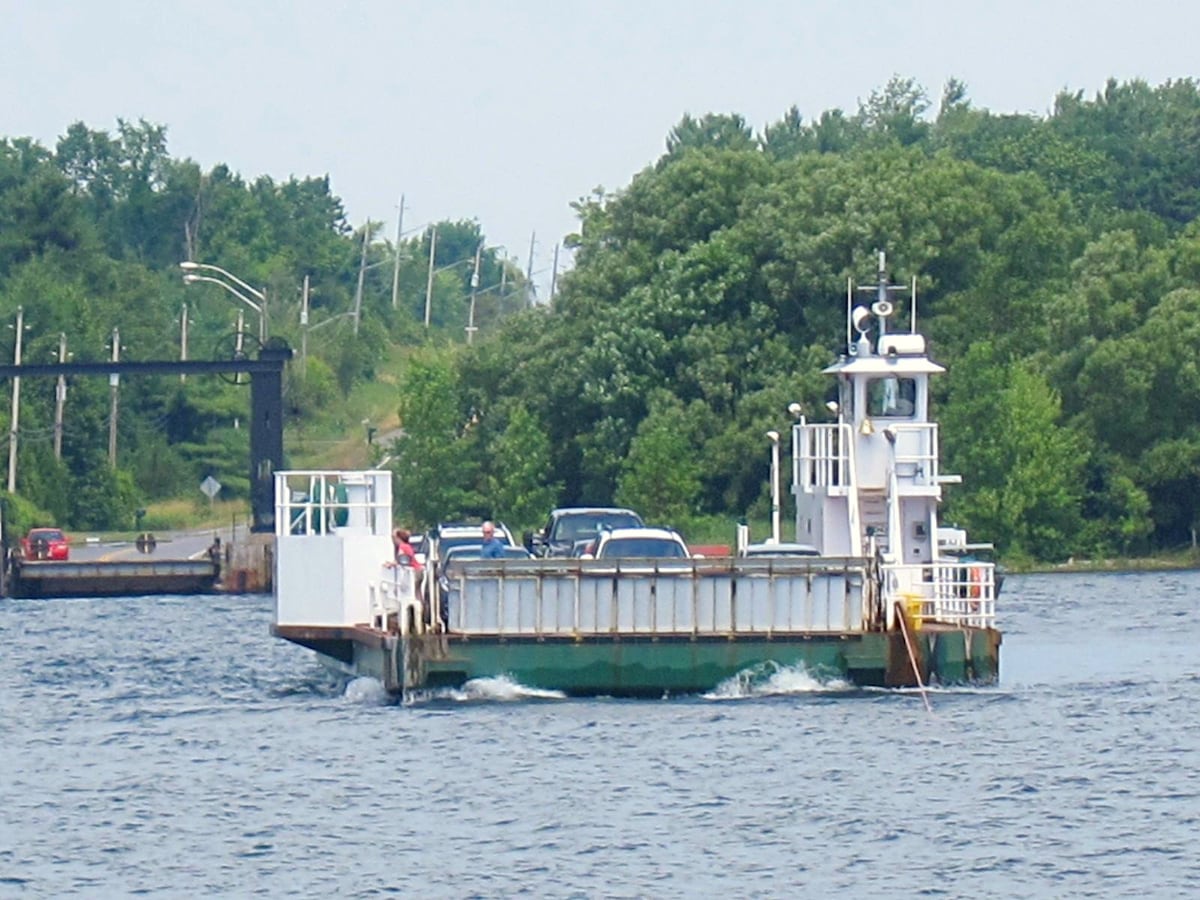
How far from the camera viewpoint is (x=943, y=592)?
40.2m

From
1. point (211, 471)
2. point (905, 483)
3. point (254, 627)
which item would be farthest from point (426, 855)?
point (211, 471)

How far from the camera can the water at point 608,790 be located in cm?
2588

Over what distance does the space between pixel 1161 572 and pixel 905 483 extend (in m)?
42.3

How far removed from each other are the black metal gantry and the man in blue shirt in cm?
3761

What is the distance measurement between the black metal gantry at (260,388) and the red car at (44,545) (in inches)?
309

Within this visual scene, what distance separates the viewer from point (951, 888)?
25.0 m

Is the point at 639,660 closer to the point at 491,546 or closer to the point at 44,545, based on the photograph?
the point at 491,546

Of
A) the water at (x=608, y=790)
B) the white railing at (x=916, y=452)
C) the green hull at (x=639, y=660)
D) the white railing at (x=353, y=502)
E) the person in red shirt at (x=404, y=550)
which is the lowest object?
the water at (x=608, y=790)

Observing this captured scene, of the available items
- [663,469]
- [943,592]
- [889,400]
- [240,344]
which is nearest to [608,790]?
[943,592]

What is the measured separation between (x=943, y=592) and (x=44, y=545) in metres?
53.3

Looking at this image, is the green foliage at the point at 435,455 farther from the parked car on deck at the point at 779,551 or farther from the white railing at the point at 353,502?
the white railing at the point at 353,502

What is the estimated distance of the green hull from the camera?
3662cm

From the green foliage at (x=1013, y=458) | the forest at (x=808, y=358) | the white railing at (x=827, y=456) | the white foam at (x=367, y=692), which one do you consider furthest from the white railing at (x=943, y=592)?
the green foliage at (x=1013, y=458)

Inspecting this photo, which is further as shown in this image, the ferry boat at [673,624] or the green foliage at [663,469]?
the green foliage at [663,469]
